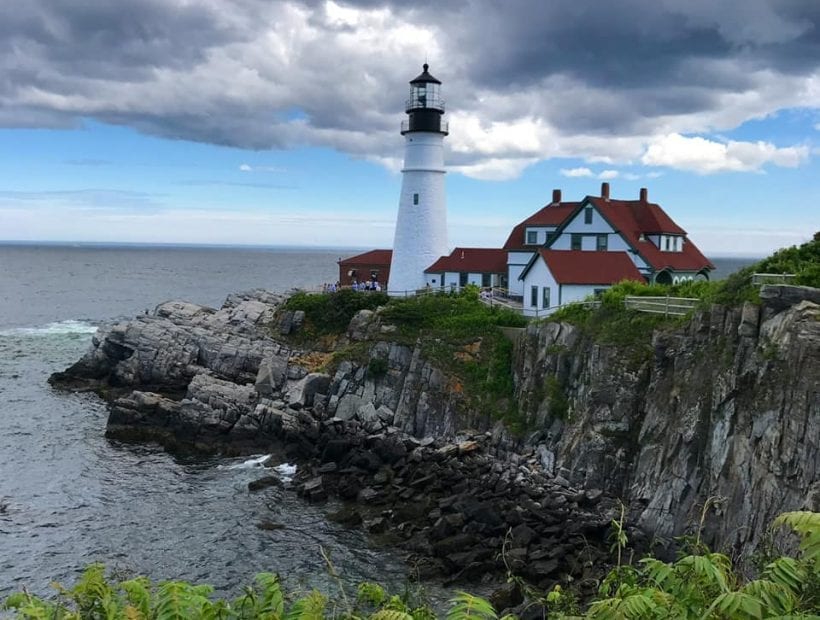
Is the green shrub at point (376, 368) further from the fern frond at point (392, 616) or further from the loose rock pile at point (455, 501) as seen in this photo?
the fern frond at point (392, 616)

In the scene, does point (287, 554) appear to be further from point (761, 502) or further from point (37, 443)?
point (37, 443)

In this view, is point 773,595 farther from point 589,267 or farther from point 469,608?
point 589,267

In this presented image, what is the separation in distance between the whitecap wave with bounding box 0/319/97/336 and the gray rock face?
175ft

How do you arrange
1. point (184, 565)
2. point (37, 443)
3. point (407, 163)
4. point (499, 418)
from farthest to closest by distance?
point (407, 163) → point (37, 443) → point (499, 418) → point (184, 565)

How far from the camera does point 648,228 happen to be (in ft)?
133

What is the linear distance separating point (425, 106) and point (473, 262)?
32.3 ft

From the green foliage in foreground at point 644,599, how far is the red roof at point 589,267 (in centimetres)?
2922

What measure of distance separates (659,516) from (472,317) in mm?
16463

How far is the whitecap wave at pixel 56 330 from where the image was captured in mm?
67375

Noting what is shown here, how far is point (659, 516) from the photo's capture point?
71.1 feet

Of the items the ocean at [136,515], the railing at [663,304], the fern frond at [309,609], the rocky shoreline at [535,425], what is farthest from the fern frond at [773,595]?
the railing at [663,304]

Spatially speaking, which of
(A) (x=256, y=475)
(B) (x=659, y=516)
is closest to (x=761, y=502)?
(B) (x=659, y=516)

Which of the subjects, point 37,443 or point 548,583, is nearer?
point 548,583

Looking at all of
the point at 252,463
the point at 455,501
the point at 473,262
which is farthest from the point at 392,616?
the point at 473,262
